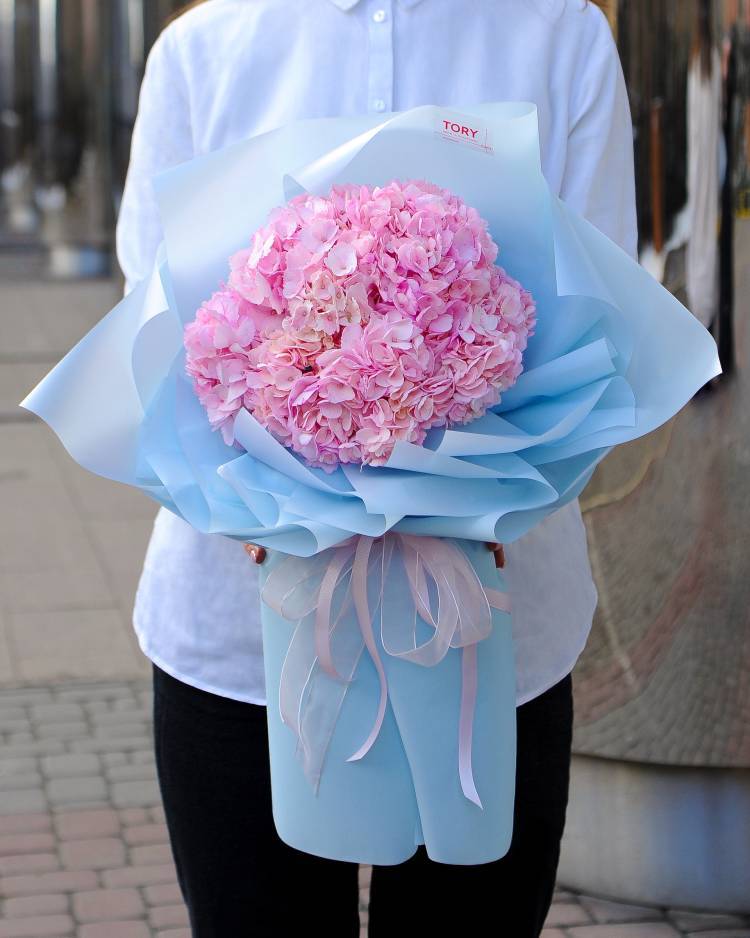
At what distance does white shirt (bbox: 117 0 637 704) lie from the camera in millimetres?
1822

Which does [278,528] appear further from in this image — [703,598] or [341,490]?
[703,598]

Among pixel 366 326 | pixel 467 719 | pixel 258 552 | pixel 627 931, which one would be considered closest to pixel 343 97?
pixel 366 326

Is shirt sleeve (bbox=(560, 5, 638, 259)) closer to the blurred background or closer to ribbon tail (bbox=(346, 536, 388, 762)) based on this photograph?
ribbon tail (bbox=(346, 536, 388, 762))

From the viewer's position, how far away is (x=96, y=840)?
12.6ft

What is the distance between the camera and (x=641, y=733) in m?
3.20

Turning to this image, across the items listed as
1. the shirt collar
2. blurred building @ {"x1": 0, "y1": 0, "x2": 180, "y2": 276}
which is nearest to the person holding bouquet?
the shirt collar

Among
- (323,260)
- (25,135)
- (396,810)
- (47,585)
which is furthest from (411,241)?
(25,135)

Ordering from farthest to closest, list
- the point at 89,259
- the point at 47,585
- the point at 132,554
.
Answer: the point at 89,259, the point at 132,554, the point at 47,585

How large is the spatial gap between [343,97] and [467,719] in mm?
775

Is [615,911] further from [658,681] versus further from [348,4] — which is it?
[348,4]

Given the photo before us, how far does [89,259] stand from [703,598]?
14.3m

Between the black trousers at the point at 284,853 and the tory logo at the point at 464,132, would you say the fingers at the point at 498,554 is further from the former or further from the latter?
the tory logo at the point at 464,132

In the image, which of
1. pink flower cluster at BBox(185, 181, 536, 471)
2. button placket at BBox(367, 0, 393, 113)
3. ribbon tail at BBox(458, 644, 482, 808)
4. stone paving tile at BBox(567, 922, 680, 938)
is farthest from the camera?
stone paving tile at BBox(567, 922, 680, 938)

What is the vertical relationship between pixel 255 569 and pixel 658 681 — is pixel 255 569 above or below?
above
